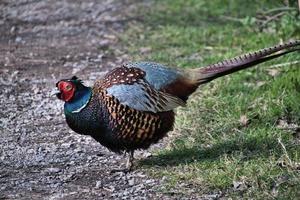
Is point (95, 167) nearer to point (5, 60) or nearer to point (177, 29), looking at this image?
point (5, 60)

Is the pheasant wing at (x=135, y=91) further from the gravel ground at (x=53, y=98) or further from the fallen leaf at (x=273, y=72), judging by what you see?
the fallen leaf at (x=273, y=72)

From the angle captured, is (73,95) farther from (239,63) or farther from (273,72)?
(273,72)

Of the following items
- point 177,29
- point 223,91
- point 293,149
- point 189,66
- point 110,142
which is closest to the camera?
point 110,142

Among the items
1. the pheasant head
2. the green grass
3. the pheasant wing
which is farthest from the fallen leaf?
the pheasant head

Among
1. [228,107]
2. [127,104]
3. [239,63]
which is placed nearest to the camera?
[127,104]

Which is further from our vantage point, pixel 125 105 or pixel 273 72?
pixel 273 72

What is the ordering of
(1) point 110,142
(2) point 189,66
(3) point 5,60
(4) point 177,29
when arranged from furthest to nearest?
1. (4) point 177,29
2. (3) point 5,60
3. (2) point 189,66
4. (1) point 110,142

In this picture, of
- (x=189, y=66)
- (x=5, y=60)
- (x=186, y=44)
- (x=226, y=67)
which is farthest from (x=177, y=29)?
(x=226, y=67)

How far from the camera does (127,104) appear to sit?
15.5 feet

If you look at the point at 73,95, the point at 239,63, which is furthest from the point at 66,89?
the point at 239,63

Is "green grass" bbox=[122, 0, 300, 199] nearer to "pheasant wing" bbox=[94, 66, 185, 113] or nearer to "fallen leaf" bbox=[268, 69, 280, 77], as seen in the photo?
"fallen leaf" bbox=[268, 69, 280, 77]

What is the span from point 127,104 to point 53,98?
76.4 inches

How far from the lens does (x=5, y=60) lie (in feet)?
25.1

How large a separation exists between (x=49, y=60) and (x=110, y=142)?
3.11 meters
